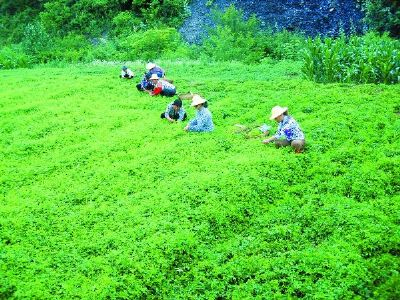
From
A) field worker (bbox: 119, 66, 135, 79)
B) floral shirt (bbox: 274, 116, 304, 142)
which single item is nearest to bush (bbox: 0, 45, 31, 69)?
field worker (bbox: 119, 66, 135, 79)

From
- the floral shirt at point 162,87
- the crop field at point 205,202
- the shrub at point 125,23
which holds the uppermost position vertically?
the shrub at point 125,23

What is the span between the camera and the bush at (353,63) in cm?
1426

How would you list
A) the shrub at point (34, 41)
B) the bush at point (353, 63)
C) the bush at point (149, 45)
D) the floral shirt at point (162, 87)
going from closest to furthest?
the bush at point (353, 63) → the floral shirt at point (162, 87) → the bush at point (149, 45) → the shrub at point (34, 41)

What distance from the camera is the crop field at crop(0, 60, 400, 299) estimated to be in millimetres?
6746

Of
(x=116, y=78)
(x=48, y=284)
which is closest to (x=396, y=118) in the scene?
(x=48, y=284)

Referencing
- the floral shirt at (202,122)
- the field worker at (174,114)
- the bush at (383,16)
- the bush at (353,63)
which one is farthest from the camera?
the bush at (383,16)

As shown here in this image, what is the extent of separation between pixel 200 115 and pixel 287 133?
2595mm

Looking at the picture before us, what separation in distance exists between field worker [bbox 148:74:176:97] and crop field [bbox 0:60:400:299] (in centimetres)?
119

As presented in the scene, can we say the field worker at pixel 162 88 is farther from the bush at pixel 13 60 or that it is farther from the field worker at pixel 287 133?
the bush at pixel 13 60

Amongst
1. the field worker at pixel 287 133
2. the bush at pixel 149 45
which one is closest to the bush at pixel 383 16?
the bush at pixel 149 45

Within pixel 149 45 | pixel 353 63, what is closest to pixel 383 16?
pixel 353 63

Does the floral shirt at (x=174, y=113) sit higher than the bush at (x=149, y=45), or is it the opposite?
the bush at (x=149, y=45)

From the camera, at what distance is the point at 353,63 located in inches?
596

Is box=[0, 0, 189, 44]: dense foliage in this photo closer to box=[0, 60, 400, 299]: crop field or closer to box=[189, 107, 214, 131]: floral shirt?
box=[0, 60, 400, 299]: crop field
